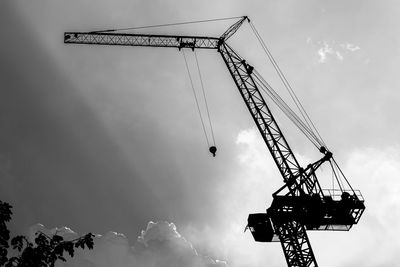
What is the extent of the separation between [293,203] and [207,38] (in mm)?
26591

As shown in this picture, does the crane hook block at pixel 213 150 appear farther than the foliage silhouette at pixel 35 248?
Yes

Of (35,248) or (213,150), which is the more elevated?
(213,150)

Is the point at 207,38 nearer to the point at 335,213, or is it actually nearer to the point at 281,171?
the point at 281,171

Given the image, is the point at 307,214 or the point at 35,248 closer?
the point at 35,248

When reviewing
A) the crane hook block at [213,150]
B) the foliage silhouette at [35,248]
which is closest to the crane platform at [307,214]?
the crane hook block at [213,150]

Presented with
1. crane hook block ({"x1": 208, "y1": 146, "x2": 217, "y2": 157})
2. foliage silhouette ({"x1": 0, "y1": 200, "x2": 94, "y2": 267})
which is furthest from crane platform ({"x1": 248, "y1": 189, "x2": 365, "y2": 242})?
foliage silhouette ({"x1": 0, "y1": 200, "x2": 94, "y2": 267})

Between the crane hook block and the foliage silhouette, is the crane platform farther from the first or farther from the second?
the foliage silhouette

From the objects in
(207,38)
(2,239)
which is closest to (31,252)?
(2,239)

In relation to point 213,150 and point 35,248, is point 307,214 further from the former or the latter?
point 35,248

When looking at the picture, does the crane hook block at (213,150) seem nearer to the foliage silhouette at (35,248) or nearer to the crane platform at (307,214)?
the crane platform at (307,214)

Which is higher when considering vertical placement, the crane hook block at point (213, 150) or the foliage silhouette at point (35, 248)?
the crane hook block at point (213, 150)

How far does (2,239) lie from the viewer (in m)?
13.7

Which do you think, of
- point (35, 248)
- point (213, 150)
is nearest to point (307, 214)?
point (213, 150)

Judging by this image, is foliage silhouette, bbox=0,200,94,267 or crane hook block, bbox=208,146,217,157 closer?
foliage silhouette, bbox=0,200,94,267
